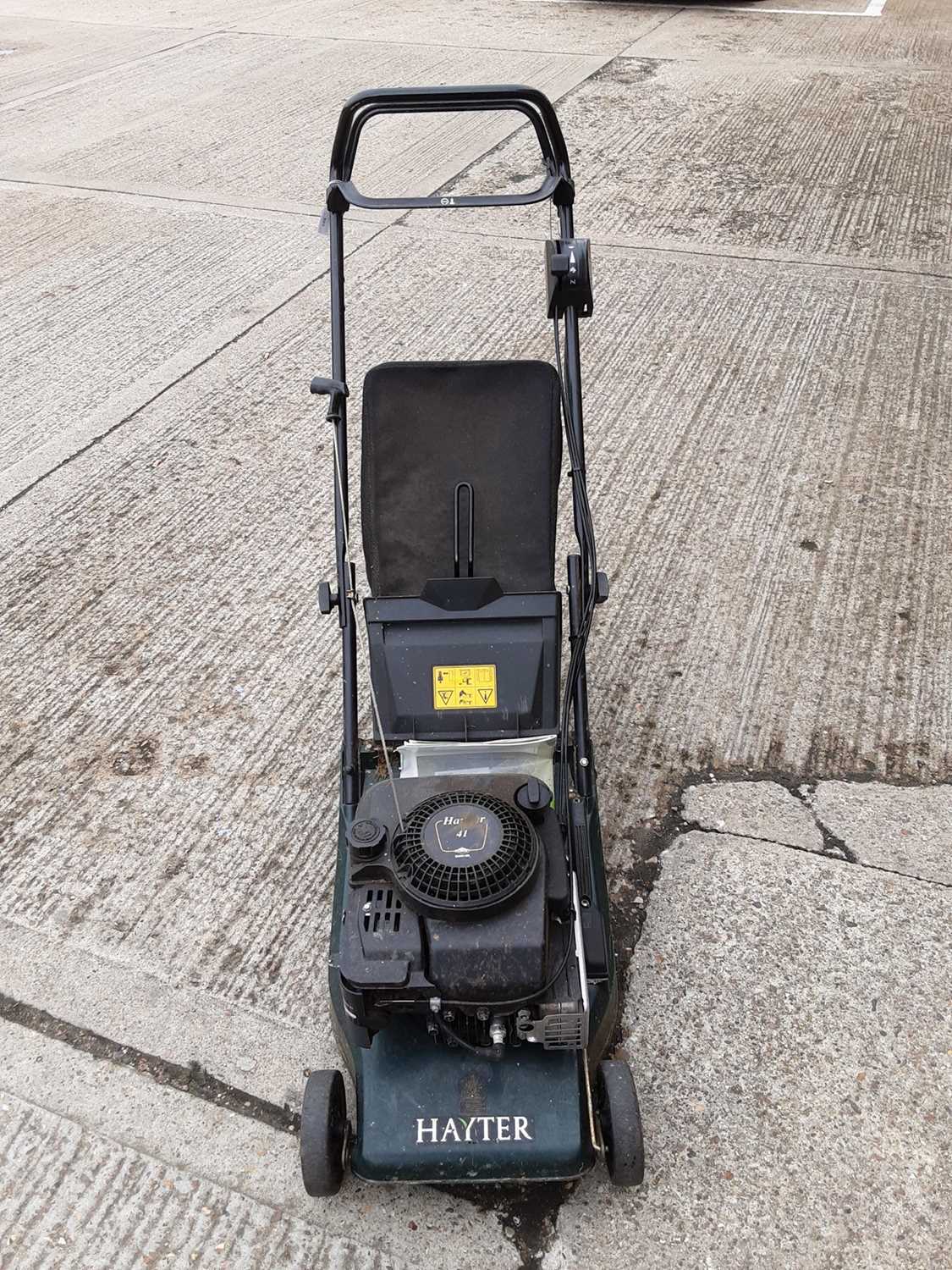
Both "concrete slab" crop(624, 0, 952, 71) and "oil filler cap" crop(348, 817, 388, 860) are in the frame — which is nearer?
"oil filler cap" crop(348, 817, 388, 860)

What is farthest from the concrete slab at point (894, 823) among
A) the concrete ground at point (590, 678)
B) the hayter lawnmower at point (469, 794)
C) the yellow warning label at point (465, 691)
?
the yellow warning label at point (465, 691)

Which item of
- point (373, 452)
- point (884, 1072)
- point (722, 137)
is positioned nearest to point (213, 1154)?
point (884, 1072)

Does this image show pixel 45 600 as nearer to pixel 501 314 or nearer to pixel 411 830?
pixel 411 830

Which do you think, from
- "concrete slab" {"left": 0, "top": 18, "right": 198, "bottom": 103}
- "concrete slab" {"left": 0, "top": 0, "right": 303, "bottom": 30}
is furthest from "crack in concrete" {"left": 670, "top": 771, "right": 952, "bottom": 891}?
"concrete slab" {"left": 0, "top": 0, "right": 303, "bottom": 30}

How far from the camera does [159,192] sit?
6.52 m

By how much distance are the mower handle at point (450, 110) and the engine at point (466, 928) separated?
1.46m

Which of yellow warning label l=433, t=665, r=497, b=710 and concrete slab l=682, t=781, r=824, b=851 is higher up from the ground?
yellow warning label l=433, t=665, r=497, b=710

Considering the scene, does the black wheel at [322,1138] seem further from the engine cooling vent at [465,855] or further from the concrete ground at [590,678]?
the engine cooling vent at [465,855]

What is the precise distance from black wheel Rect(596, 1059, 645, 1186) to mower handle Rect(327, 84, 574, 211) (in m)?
1.91

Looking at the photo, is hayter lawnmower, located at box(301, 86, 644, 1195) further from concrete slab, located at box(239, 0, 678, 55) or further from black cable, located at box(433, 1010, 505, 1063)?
concrete slab, located at box(239, 0, 678, 55)

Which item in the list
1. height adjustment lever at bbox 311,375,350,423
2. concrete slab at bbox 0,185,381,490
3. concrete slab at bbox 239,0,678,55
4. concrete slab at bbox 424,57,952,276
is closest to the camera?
height adjustment lever at bbox 311,375,350,423

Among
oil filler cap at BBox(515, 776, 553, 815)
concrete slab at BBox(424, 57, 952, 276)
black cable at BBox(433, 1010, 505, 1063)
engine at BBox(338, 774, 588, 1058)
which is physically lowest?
black cable at BBox(433, 1010, 505, 1063)

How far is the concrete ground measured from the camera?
6.87ft

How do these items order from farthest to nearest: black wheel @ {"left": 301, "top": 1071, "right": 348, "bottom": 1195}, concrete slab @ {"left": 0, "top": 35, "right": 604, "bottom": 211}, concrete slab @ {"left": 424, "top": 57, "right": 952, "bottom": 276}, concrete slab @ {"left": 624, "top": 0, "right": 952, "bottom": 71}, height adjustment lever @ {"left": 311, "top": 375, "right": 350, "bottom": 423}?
concrete slab @ {"left": 624, "top": 0, "right": 952, "bottom": 71}, concrete slab @ {"left": 0, "top": 35, "right": 604, "bottom": 211}, concrete slab @ {"left": 424, "top": 57, "right": 952, "bottom": 276}, height adjustment lever @ {"left": 311, "top": 375, "right": 350, "bottom": 423}, black wheel @ {"left": 301, "top": 1071, "right": 348, "bottom": 1195}
